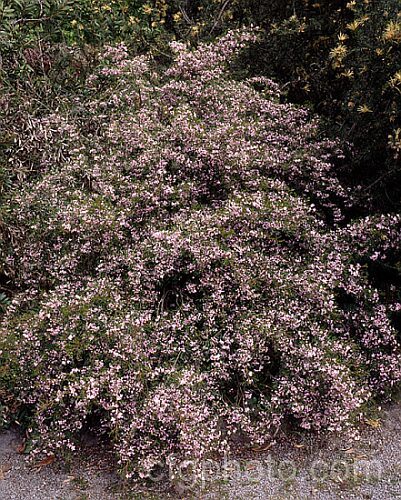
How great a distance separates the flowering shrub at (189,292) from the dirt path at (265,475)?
15 centimetres

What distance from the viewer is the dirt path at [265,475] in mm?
3057

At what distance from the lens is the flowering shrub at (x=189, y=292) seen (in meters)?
3.13

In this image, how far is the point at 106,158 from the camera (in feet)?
13.2

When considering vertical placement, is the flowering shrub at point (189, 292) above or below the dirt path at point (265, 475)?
above

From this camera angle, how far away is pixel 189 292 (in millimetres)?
3574

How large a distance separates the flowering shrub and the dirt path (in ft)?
0.48

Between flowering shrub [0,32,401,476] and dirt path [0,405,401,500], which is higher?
flowering shrub [0,32,401,476]

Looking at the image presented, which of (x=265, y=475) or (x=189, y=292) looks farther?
(x=189, y=292)

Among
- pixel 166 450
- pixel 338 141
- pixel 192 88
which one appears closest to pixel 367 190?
pixel 338 141

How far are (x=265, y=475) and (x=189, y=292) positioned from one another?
3.51 feet

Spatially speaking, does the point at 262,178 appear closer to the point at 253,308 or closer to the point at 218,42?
the point at 253,308

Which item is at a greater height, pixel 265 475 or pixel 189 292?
pixel 189 292

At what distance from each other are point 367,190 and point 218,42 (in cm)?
183

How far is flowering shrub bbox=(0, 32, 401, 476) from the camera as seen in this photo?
3131mm
